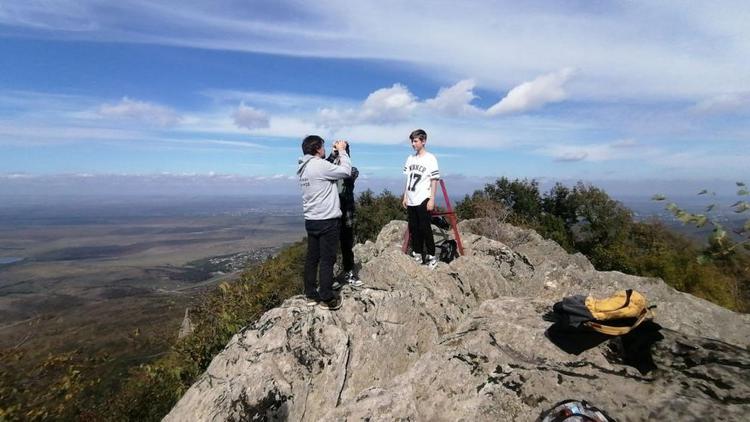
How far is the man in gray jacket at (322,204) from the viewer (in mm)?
7422

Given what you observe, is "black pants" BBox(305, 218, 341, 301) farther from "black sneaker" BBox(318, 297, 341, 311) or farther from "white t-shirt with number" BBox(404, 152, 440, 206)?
"white t-shirt with number" BBox(404, 152, 440, 206)

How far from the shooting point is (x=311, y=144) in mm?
7621

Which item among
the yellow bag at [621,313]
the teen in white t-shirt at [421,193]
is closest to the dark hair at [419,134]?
the teen in white t-shirt at [421,193]

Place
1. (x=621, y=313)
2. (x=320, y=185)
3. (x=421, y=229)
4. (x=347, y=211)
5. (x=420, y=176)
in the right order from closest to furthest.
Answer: (x=621, y=313) < (x=320, y=185) < (x=347, y=211) < (x=420, y=176) < (x=421, y=229)

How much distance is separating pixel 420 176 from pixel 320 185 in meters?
3.11

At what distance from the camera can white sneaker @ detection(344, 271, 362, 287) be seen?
882 centimetres

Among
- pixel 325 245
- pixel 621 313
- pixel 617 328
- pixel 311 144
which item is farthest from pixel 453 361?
pixel 311 144

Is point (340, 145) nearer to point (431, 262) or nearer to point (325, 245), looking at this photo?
point (325, 245)

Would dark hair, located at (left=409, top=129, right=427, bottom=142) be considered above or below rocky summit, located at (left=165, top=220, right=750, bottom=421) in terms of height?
above

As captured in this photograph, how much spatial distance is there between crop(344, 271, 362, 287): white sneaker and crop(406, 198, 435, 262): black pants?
1.91 meters

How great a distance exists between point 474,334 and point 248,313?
9.02 meters

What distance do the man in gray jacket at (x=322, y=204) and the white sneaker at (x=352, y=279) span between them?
1.04m

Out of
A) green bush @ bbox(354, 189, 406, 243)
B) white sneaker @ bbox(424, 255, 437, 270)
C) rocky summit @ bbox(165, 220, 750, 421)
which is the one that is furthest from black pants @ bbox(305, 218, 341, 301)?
green bush @ bbox(354, 189, 406, 243)

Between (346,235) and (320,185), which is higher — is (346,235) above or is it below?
below
